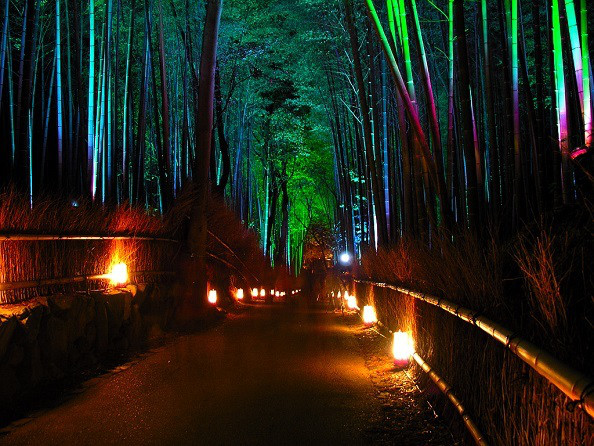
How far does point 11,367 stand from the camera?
396 cm

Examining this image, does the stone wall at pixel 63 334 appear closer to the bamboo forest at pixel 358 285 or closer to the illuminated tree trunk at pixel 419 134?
the bamboo forest at pixel 358 285

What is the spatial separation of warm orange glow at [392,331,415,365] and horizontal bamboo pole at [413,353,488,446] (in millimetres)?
764

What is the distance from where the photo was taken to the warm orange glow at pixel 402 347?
5.40 metres

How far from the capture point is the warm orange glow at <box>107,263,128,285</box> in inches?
265

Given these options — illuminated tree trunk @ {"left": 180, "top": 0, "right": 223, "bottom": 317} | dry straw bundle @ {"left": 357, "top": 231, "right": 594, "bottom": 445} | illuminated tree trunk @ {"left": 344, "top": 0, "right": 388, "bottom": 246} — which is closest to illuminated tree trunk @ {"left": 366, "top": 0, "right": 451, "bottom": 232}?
dry straw bundle @ {"left": 357, "top": 231, "right": 594, "bottom": 445}

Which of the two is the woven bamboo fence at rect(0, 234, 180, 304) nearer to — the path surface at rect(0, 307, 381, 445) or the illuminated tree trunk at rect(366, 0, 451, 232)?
the path surface at rect(0, 307, 381, 445)

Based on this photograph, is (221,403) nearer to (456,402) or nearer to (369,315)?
(456,402)

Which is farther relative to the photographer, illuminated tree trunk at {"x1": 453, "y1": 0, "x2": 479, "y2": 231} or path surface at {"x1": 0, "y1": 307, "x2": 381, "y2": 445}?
illuminated tree trunk at {"x1": 453, "y1": 0, "x2": 479, "y2": 231}

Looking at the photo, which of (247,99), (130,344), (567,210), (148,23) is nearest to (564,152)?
(567,210)

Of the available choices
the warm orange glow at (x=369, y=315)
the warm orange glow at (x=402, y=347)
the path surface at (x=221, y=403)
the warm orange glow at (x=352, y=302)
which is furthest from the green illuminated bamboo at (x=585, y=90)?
the warm orange glow at (x=352, y=302)

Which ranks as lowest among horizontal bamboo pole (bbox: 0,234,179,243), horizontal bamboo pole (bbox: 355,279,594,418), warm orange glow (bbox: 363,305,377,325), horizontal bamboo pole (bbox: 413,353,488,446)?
horizontal bamboo pole (bbox: 413,353,488,446)

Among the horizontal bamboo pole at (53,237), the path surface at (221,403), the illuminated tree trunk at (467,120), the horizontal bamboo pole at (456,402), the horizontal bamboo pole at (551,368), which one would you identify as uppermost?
the illuminated tree trunk at (467,120)

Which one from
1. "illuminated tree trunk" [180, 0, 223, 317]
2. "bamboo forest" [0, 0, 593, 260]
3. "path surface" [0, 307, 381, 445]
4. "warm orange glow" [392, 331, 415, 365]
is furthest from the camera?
"illuminated tree trunk" [180, 0, 223, 317]

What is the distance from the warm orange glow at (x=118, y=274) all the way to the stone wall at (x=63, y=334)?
0.42 ft
